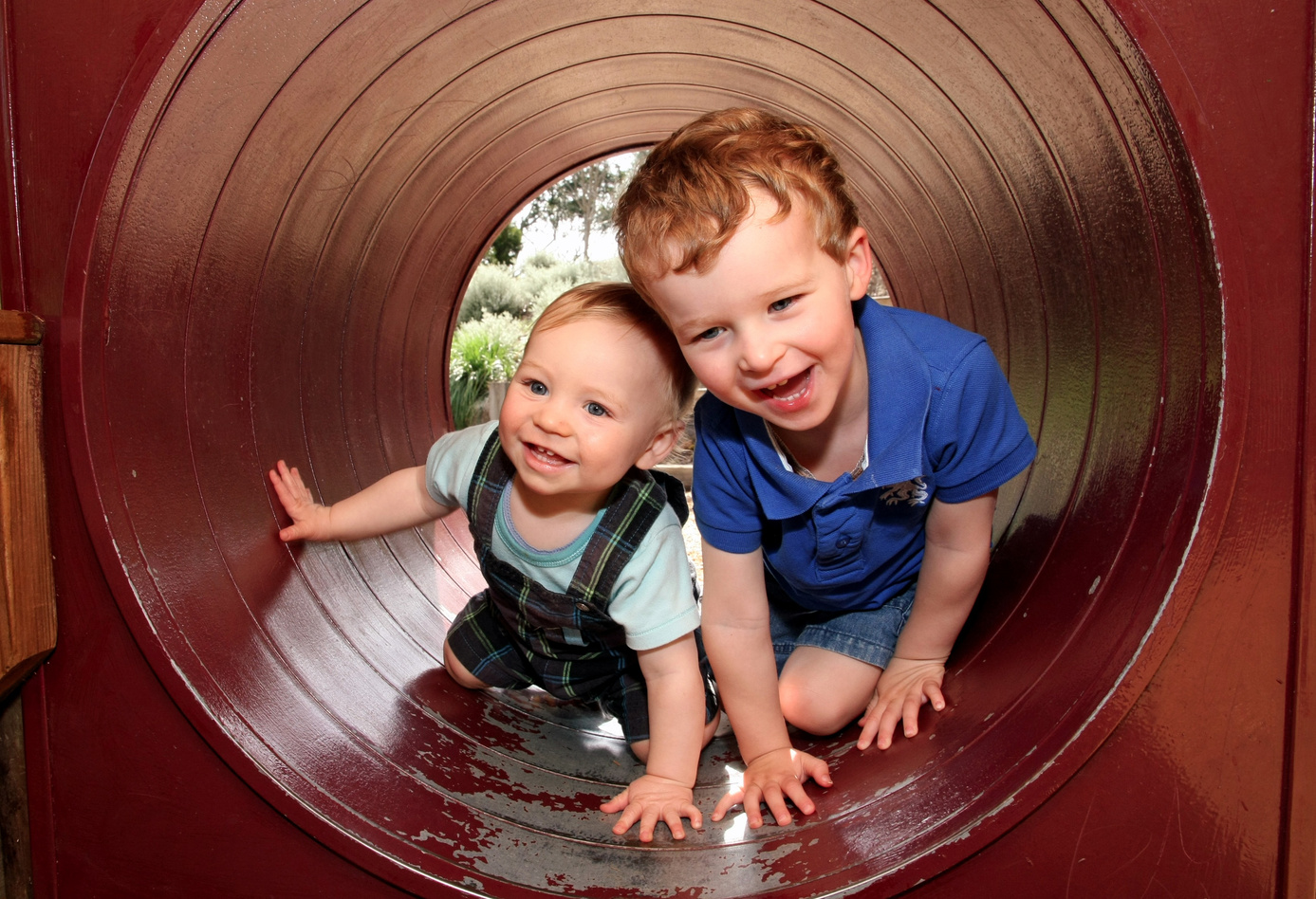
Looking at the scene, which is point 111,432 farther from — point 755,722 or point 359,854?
point 755,722

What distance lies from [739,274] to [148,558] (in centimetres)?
108

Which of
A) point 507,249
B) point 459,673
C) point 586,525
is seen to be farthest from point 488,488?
point 507,249

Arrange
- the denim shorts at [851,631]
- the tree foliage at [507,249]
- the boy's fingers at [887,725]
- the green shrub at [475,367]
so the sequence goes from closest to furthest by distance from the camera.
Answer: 1. the boy's fingers at [887,725]
2. the denim shorts at [851,631]
3. the green shrub at [475,367]
4. the tree foliage at [507,249]

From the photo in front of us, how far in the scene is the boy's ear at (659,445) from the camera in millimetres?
1979

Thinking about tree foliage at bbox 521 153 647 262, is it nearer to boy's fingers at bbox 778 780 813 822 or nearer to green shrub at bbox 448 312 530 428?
green shrub at bbox 448 312 530 428

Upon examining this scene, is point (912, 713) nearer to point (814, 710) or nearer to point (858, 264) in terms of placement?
point (814, 710)

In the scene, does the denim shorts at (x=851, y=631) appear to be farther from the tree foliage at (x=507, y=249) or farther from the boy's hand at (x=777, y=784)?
the tree foliage at (x=507, y=249)

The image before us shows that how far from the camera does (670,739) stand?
6.35ft

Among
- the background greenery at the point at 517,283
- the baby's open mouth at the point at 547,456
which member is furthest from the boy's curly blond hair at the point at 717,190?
the background greenery at the point at 517,283

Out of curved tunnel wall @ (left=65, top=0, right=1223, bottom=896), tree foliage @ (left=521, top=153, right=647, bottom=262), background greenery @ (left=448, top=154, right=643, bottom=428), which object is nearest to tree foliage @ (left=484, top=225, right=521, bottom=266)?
background greenery @ (left=448, top=154, right=643, bottom=428)

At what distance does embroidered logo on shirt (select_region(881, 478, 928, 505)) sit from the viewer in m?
1.93

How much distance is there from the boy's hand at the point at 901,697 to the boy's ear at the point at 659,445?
72 cm

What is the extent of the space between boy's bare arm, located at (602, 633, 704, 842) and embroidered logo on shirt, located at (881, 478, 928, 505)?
1.67ft

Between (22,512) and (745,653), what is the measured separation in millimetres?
1303
